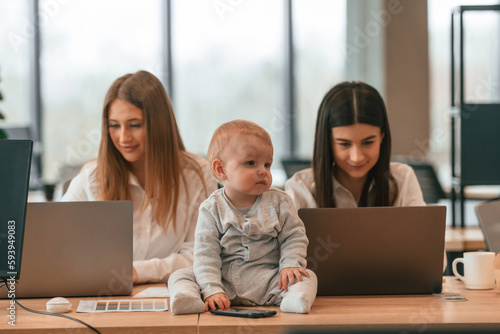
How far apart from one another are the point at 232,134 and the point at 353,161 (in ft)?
2.08

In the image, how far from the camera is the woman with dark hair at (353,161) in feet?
6.98

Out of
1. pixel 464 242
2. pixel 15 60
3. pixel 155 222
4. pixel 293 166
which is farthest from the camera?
pixel 15 60

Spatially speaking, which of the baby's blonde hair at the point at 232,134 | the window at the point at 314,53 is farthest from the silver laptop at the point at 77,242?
the window at the point at 314,53

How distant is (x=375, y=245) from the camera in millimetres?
1604

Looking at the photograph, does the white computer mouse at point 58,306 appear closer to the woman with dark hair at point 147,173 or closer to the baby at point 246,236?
the baby at point 246,236

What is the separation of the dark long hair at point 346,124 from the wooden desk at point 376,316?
2.11 ft

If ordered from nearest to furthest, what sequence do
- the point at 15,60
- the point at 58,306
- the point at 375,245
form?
1. the point at 58,306
2. the point at 375,245
3. the point at 15,60

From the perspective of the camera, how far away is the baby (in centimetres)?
154

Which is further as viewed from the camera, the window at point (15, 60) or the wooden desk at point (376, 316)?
the window at point (15, 60)

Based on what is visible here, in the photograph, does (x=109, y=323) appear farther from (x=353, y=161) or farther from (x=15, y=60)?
(x=15, y=60)

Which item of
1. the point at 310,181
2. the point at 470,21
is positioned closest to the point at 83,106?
the point at 470,21

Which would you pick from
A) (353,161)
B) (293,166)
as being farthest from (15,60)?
(353,161)

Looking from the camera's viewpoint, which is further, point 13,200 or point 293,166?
point 293,166

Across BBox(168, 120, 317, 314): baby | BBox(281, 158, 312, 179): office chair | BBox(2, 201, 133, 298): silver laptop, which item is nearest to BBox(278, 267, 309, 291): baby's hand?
BBox(168, 120, 317, 314): baby
